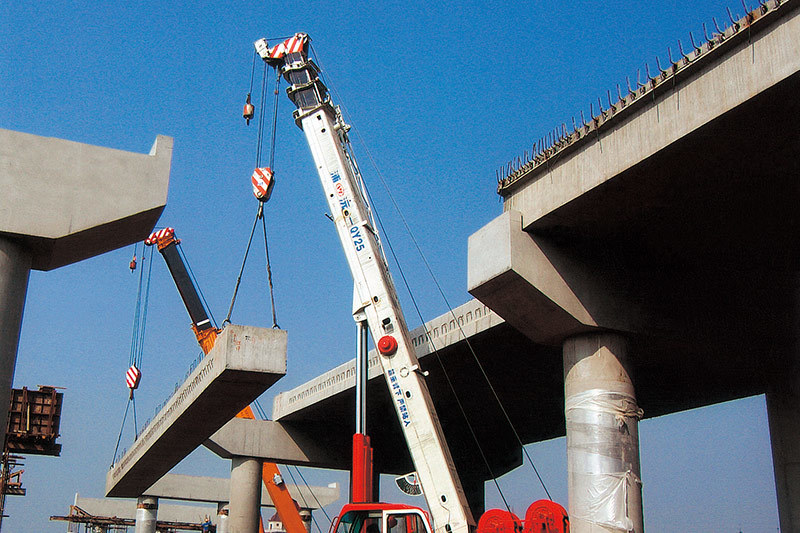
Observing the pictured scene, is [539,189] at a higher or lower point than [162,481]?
higher

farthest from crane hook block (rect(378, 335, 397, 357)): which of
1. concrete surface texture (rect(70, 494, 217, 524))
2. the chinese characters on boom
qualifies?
concrete surface texture (rect(70, 494, 217, 524))

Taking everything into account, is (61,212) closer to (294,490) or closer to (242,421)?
(242,421)

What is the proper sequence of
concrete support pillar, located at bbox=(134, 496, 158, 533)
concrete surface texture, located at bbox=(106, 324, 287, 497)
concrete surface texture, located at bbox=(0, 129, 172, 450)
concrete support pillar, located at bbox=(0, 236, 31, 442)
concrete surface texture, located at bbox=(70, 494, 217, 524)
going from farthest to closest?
concrete surface texture, located at bbox=(70, 494, 217, 524) → concrete support pillar, located at bbox=(134, 496, 158, 533) → concrete surface texture, located at bbox=(106, 324, 287, 497) → concrete surface texture, located at bbox=(0, 129, 172, 450) → concrete support pillar, located at bbox=(0, 236, 31, 442)

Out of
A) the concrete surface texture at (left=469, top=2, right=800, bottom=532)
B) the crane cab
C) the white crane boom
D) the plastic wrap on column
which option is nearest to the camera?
the concrete surface texture at (left=469, top=2, right=800, bottom=532)

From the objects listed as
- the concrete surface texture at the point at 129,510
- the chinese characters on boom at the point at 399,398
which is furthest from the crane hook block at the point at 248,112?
the concrete surface texture at the point at 129,510

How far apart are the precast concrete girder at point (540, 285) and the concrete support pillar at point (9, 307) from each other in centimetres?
950

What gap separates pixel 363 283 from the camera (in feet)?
69.4

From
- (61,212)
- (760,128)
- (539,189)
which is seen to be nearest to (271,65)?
(539,189)

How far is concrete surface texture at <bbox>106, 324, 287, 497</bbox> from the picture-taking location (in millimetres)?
17047

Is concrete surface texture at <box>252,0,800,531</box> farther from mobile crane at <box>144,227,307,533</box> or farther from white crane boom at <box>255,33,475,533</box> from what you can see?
mobile crane at <box>144,227,307,533</box>

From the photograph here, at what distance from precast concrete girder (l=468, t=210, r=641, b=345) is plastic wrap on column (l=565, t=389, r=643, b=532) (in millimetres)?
1773

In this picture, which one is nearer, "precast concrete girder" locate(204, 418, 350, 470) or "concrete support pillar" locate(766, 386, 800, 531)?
"concrete support pillar" locate(766, 386, 800, 531)

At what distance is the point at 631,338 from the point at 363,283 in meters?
6.81

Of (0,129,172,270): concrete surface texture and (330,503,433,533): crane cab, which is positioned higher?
(0,129,172,270): concrete surface texture
